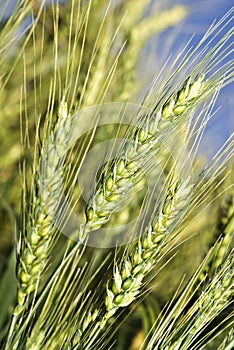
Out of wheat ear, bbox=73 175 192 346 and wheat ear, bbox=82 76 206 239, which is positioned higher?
wheat ear, bbox=82 76 206 239

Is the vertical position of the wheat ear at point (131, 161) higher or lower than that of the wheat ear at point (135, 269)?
higher

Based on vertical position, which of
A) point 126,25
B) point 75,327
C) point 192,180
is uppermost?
point 126,25

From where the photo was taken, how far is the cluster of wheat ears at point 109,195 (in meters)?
0.45

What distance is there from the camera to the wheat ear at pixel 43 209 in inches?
16.8

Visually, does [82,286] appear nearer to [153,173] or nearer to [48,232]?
[48,232]

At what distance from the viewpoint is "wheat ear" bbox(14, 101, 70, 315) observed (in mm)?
426

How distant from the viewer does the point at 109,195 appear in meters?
0.45

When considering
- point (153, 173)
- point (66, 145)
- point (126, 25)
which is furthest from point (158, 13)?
point (66, 145)

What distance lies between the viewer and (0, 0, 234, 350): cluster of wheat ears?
447 millimetres

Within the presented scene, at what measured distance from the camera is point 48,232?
43cm

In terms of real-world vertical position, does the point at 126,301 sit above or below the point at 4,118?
below

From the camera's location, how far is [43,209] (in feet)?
1.41

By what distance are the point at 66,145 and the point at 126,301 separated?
15 cm

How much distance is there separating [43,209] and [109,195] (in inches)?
2.2
